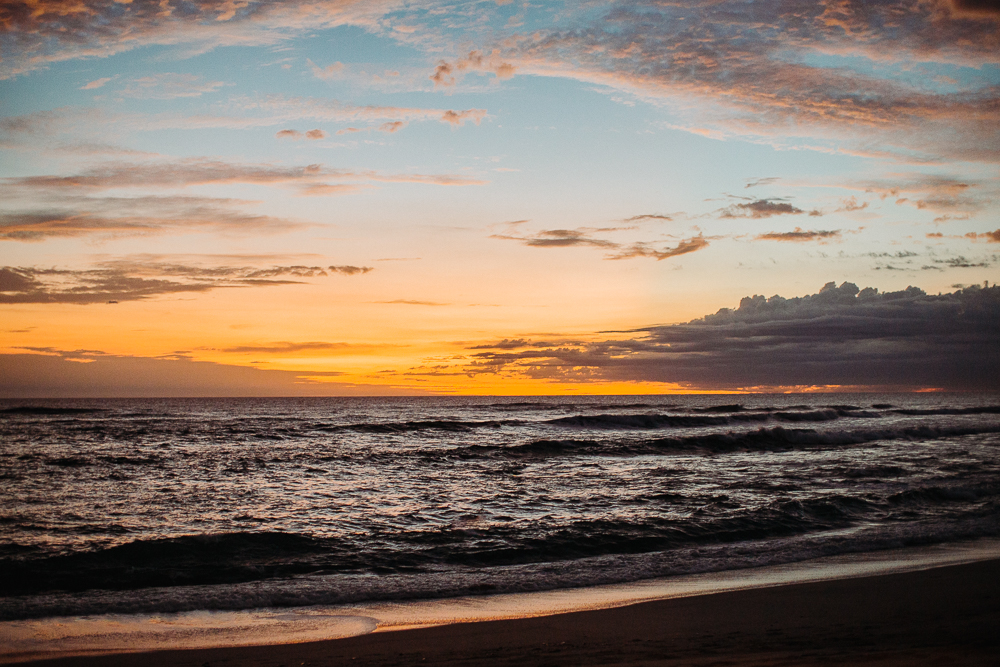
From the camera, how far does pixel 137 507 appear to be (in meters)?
13.8

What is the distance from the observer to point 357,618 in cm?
721

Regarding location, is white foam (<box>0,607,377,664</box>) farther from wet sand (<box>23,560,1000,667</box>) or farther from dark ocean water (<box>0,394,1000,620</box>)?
dark ocean water (<box>0,394,1000,620</box>)

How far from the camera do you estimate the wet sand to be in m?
5.48

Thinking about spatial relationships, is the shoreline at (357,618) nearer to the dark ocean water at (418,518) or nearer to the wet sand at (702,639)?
the wet sand at (702,639)

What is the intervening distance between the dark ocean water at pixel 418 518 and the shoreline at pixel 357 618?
1.47ft

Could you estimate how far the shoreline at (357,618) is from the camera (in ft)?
20.5

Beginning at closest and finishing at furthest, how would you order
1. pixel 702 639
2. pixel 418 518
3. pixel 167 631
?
1. pixel 702 639
2. pixel 167 631
3. pixel 418 518

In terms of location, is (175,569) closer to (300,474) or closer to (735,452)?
(300,474)

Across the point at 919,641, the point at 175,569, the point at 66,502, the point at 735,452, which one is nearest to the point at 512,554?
the point at 175,569

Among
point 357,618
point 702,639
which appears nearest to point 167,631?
point 357,618

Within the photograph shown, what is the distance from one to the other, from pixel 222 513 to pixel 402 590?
665cm

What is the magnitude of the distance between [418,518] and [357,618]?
5.83 meters

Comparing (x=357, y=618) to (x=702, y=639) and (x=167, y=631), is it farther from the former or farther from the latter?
(x=702, y=639)

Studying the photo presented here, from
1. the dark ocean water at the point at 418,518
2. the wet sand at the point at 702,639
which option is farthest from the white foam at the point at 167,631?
the dark ocean water at the point at 418,518
